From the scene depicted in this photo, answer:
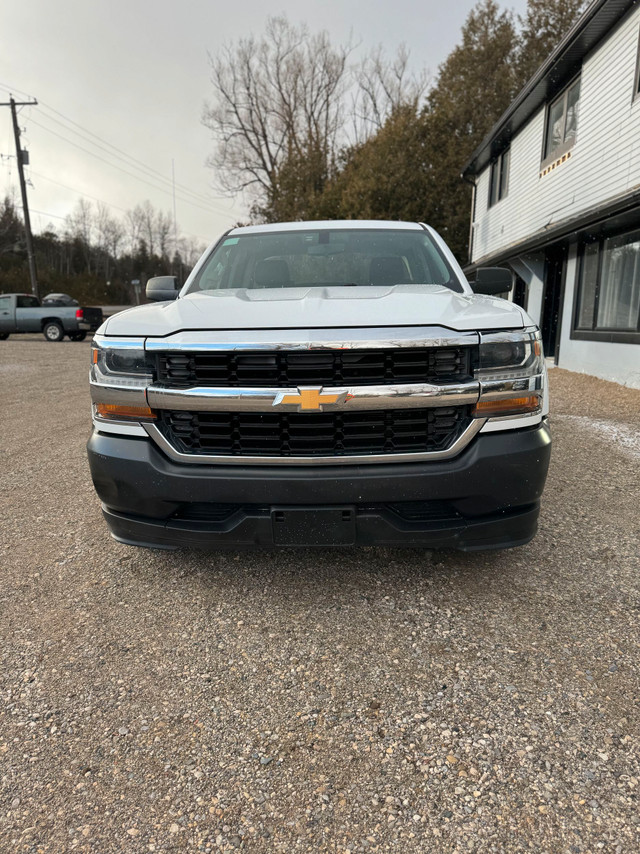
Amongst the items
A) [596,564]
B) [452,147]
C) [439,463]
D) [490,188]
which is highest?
[452,147]

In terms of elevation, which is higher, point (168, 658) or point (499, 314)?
Result: point (499, 314)

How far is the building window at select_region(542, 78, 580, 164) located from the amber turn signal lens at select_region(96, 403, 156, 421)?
11.8 m

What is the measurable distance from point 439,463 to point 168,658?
130 centimetres

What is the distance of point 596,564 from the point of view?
2.92 metres

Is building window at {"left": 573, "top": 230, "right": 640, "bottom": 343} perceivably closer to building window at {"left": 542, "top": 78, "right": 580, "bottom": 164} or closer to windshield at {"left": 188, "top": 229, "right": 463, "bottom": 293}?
building window at {"left": 542, "top": 78, "right": 580, "bottom": 164}

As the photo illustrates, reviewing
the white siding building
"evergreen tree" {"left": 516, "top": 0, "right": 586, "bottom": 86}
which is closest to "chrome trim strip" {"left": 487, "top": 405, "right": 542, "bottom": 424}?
the white siding building

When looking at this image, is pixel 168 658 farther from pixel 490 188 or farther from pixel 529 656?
pixel 490 188

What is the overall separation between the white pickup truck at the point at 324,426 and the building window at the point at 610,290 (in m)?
7.18

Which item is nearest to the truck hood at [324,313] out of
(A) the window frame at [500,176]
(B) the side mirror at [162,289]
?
(B) the side mirror at [162,289]

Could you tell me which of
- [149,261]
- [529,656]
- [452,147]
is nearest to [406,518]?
[529,656]

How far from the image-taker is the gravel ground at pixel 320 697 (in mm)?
1487

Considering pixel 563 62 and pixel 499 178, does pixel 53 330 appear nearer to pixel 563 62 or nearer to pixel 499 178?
pixel 499 178

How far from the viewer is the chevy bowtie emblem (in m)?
2.21

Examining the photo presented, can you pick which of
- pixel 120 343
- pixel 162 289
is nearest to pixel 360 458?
pixel 120 343
